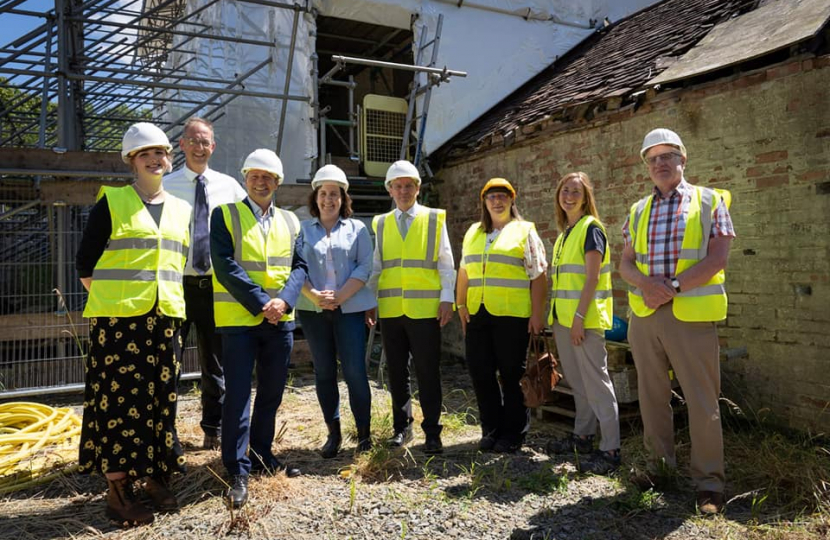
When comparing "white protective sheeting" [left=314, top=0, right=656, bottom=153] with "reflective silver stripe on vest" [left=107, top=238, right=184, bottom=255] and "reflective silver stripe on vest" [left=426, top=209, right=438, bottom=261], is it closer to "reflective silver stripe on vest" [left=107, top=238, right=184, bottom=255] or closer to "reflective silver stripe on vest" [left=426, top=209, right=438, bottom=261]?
"reflective silver stripe on vest" [left=426, top=209, right=438, bottom=261]

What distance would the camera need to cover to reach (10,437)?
4.29m

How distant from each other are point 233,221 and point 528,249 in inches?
83.0

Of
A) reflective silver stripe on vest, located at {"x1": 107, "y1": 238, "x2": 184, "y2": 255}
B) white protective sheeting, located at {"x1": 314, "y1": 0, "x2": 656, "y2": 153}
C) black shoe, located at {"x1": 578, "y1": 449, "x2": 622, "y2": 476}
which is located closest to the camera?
reflective silver stripe on vest, located at {"x1": 107, "y1": 238, "x2": 184, "y2": 255}

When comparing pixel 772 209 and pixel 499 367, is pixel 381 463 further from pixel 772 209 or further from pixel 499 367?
pixel 772 209

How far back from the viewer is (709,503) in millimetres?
3342

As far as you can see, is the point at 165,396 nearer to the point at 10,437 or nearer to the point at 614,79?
the point at 10,437

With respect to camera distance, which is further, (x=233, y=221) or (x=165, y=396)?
(x=233, y=221)

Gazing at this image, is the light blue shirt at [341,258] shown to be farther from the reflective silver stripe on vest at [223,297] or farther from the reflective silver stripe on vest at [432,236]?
the reflective silver stripe on vest at [223,297]

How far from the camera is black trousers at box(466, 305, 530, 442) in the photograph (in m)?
4.27

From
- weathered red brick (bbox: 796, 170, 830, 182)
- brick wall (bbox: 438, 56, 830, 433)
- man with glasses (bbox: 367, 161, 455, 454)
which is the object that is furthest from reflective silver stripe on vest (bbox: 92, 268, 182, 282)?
weathered red brick (bbox: 796, 170, 830, 182)

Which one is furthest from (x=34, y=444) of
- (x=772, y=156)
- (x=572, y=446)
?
(x=772, y=156)

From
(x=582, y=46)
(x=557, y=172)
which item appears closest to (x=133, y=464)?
(x=557, y=172)

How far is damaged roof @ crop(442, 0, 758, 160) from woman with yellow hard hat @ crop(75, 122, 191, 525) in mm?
4883

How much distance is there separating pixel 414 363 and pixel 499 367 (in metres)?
0.64
